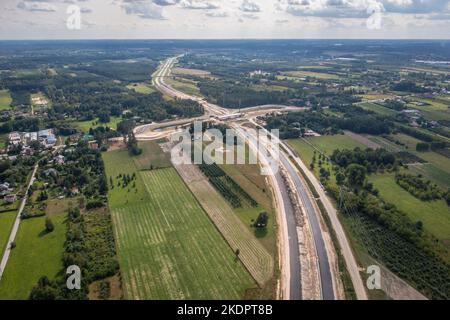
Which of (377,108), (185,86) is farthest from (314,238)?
(185,86)

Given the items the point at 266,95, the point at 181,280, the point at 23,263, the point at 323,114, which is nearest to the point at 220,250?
the point at 181,280

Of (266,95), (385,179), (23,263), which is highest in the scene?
(266,95)

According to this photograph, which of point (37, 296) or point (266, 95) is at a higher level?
point (266, 95)

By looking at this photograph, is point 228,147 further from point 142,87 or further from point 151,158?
point 142,87

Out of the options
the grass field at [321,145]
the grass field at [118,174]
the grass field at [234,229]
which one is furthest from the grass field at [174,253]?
the grass field at [321,145]
